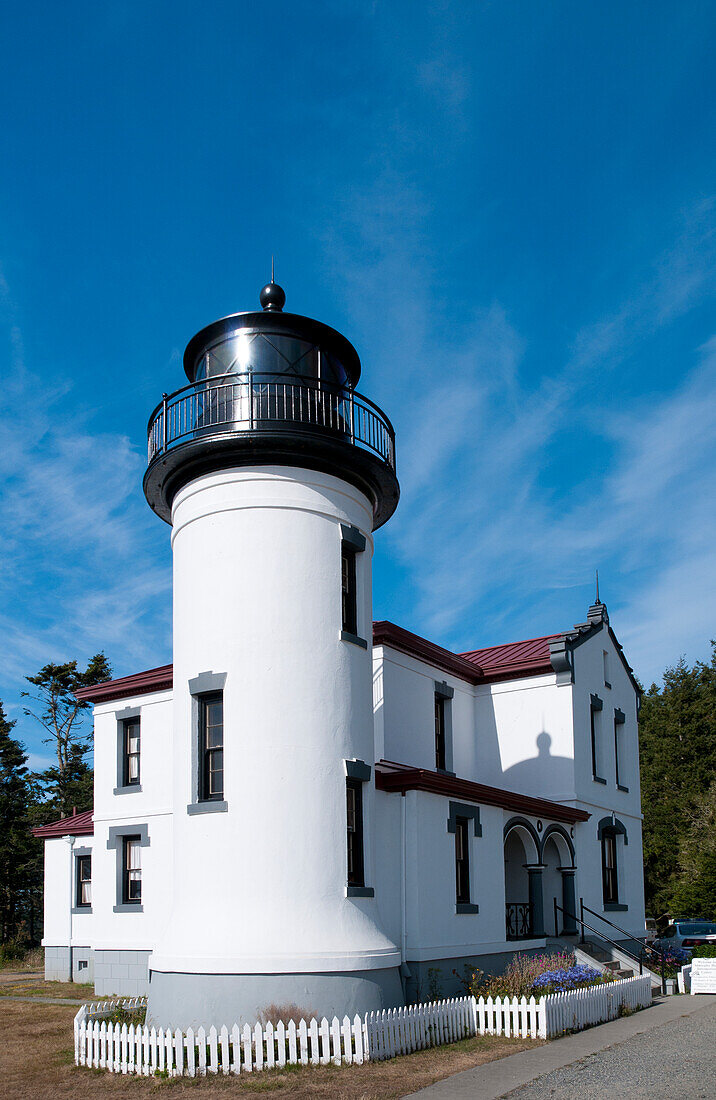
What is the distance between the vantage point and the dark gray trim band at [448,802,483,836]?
1764 cm

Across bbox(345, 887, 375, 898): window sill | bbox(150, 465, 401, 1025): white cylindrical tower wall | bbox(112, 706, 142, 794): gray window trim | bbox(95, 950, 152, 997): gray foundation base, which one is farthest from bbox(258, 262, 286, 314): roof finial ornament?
bbox(95, 950, 152, 997): gray foundation base

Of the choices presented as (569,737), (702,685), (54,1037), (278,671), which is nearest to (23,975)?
(54,1037)

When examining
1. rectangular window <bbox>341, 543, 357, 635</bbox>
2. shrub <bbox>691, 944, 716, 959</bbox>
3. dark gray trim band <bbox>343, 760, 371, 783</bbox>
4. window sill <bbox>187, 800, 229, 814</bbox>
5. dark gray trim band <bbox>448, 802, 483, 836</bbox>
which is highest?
rectangular window <bbox>341, 543, 357, 635</bbox>

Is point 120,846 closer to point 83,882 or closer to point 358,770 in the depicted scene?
point 83,882

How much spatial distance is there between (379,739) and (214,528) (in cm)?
679

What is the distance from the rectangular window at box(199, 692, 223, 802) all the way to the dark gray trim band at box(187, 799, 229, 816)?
0.54ft

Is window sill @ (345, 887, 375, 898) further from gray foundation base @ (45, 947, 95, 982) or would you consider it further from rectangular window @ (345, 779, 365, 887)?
gray foundation base @ (45, 947, 95, 982)

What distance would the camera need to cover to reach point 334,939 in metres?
14.1

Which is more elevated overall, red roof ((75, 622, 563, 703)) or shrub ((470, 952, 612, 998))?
red roof ((75, 622, 563, 703))

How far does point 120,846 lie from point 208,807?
1004 cm

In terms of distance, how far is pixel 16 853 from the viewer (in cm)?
4325

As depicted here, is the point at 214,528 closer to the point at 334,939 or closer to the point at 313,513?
the point at 313,513

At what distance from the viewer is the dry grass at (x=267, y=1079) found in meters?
11.2

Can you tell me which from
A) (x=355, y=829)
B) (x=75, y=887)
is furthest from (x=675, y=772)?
(x=355, y=829)
